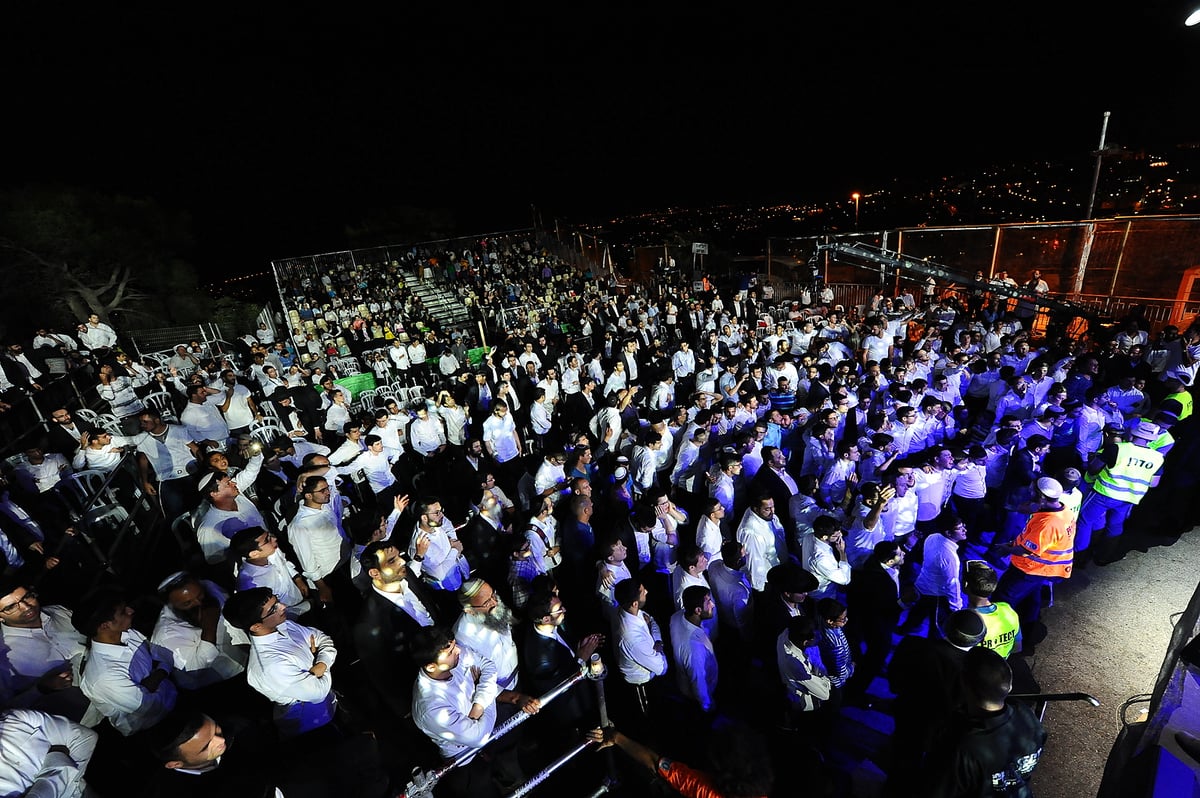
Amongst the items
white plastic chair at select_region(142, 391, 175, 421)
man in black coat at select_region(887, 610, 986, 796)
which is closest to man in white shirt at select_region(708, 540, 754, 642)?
man in black coat at select_region(887, 610, 986, 796)

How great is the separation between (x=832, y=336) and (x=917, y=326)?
2984 millimetres

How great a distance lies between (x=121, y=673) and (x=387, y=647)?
162cm

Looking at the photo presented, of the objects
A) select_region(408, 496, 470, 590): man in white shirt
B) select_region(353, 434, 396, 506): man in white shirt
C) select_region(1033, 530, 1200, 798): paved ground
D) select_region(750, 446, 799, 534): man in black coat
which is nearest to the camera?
select_region(1033, 530, 1200, 798): paved ground

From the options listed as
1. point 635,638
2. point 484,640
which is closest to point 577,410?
point 635,638

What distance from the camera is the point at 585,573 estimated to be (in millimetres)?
5289

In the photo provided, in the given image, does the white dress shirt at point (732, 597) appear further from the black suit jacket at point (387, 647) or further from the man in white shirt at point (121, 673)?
the man in white shirt at point (121, 673)

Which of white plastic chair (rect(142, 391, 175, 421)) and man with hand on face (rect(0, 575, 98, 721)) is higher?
man with hand on face (rect(0, 575, 98, 721))

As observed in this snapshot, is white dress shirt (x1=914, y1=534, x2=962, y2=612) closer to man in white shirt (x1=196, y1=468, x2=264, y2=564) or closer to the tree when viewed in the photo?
man in white shirt (x1=196, y1=468, x2=264, y2=564)

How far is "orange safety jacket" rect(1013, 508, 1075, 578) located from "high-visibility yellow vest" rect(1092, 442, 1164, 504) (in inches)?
60.4

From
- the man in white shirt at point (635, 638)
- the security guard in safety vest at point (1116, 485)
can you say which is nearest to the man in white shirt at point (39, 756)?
the man in white shirt at point (635, 638)

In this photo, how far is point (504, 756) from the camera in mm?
3426

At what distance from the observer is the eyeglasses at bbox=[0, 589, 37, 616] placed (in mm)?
3564

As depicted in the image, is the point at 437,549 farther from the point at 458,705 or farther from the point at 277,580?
the point at 458,705

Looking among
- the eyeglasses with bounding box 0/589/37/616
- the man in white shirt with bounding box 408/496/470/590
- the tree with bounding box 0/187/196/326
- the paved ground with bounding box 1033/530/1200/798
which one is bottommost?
the paved ground with bounding box 1033/530/1200/798
